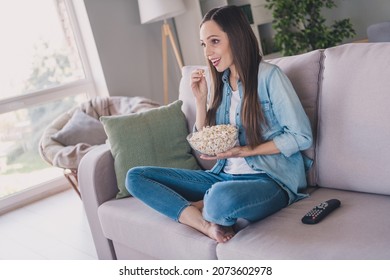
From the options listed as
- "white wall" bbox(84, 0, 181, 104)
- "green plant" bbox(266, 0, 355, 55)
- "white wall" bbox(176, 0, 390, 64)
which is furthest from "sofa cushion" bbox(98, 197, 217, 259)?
"green plant" bbox(266, 0, 355, 55)

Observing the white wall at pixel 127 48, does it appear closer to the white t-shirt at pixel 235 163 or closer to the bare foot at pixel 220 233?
the white t-shirt at pixel 235 163

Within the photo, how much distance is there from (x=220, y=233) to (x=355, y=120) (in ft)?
1.86

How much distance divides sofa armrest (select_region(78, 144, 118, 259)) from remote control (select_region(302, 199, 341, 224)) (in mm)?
946

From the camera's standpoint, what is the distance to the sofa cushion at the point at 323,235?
1137 millimetres

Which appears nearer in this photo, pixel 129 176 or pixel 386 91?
pixel 386 91

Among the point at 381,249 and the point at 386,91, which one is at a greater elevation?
the point at 386,91

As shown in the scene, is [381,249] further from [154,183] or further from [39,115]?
[39,115]

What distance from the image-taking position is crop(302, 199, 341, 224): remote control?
4.32 ft

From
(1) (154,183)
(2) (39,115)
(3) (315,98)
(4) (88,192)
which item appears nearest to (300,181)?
(3) (315,98)

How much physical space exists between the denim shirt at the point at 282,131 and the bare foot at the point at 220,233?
25 cm

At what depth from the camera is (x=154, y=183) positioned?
1656 millimetres

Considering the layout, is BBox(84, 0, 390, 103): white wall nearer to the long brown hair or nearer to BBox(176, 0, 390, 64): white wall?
BBox(176, 0, 390, 64): white wall
